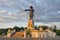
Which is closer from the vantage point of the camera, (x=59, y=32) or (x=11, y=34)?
(x=11, y=34)

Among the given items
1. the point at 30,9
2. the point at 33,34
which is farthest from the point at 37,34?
the point at 30,9

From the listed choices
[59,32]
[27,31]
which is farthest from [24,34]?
[59,32]

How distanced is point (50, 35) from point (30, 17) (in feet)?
31.6

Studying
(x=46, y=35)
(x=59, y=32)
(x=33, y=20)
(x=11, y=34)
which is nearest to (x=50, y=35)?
(x=46, y=35)

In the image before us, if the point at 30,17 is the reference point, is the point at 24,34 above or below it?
below

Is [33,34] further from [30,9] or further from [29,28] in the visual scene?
[30,9]

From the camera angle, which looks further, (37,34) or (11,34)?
(11,34)

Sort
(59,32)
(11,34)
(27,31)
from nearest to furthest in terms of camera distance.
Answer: (27,31) → (11,34) → (59,32)

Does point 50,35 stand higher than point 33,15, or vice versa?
point 33,15

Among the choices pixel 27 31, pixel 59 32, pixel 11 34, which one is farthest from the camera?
pixel 59 32

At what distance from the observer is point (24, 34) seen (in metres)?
81.4

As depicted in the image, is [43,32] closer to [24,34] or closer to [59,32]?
[24,34]

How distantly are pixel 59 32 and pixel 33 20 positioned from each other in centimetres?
3197

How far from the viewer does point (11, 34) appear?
87.7 metres
